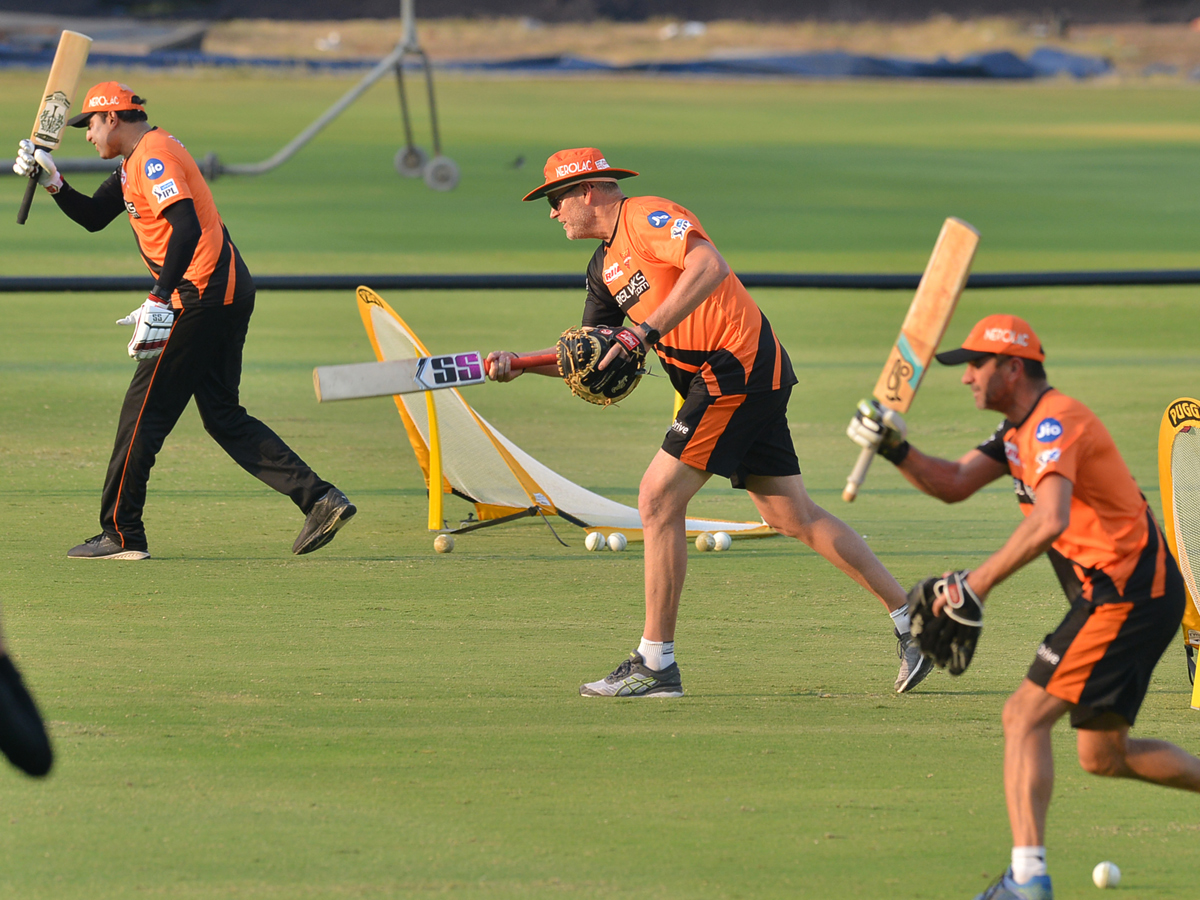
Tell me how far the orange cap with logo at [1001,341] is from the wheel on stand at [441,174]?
2267 centimetres

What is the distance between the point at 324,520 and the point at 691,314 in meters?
2.68

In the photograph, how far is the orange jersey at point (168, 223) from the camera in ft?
26.7

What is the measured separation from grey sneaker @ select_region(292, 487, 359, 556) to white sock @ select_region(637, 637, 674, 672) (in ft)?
7.94

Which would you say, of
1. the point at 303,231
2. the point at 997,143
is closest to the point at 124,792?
the point at 303,231

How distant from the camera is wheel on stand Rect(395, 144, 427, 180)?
92.7 ft

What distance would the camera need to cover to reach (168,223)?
27.0 feet

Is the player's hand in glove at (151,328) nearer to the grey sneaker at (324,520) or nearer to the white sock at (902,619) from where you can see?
the grey sneaker at (324,520)

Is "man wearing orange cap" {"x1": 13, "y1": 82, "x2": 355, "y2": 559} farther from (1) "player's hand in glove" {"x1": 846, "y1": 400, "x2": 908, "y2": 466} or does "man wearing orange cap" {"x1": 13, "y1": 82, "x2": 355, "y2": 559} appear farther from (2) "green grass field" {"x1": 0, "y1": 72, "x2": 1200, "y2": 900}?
(1) "player's hand in glove" {"x1": 846, "y1": 400, "x2": 908, "y2": 466}

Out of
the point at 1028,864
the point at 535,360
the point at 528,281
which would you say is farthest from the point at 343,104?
the point at 1028,864

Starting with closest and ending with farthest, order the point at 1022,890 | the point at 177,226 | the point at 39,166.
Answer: the point at 1022,890
the point at 177,226
the point at 39,166

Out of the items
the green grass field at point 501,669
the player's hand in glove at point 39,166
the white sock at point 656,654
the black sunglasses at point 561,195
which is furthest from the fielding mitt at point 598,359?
the player's hand in glove at point 39,166

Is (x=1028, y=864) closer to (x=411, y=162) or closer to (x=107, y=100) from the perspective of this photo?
(x=107, y=100)

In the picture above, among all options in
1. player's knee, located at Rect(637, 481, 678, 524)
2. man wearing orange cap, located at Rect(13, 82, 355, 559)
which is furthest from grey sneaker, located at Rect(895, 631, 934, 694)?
man wearing orange cap, located at Rect(13, 82, 355, 559)

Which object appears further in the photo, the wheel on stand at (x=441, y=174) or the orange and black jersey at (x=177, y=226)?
Answer: the wheel on stand at (x=441, y=174)
